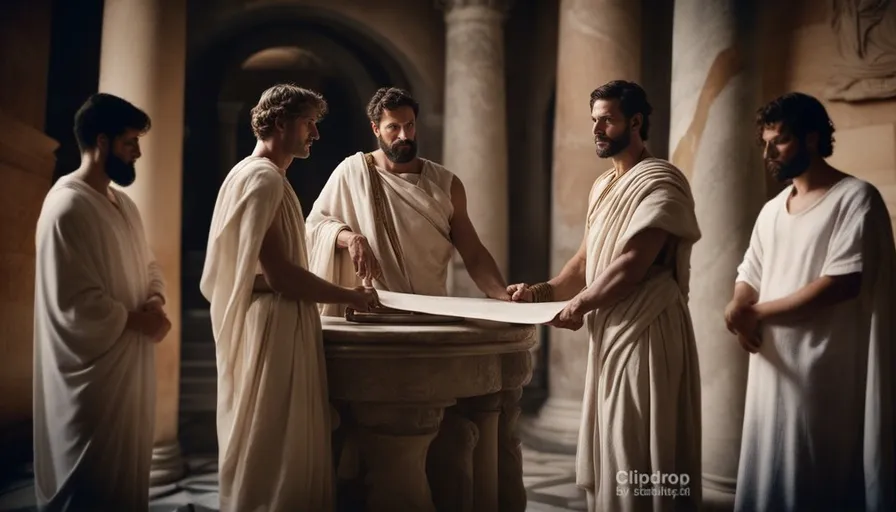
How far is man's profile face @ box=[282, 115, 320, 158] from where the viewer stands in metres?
3.24

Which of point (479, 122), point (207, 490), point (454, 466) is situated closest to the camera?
point (454, 466)

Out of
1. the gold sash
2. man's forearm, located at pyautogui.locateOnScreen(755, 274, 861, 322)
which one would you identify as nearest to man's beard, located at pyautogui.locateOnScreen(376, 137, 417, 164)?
the gold sash

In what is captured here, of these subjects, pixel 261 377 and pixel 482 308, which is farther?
pixel 482 308

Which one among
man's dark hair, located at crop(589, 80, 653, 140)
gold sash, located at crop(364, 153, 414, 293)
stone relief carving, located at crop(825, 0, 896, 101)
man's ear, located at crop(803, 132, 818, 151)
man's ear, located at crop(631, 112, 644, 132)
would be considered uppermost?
stone relief carving, located at crop(825, 0, 896, 101)

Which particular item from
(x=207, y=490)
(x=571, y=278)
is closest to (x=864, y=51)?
(x=571, y=278)

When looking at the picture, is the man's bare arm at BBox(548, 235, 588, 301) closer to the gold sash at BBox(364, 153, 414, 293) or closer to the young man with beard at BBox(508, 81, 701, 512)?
the young man with beard at BBox(508, 81, 701, 512)

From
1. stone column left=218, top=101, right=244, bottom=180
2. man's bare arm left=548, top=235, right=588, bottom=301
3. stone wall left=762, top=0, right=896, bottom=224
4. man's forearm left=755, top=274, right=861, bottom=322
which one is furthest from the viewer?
stone column left=218, top=101, right=244, bottom=180

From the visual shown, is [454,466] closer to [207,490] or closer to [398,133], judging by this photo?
[398,133]

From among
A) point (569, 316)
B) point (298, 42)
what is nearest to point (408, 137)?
point (569, 316)

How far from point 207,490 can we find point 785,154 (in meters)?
3.88

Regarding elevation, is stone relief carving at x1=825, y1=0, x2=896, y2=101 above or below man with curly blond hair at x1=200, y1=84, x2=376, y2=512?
above

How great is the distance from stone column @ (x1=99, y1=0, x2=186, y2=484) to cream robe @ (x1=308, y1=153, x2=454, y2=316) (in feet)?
5.60

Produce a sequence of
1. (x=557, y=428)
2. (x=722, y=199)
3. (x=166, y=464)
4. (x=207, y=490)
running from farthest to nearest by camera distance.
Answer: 1. (x=557, y=428)
2. (x=166, y=464)
3. (x=207, y=490)
4. (x=722, y=199)

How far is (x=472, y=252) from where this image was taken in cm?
396
